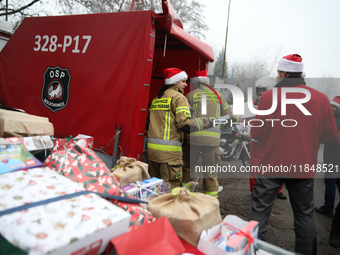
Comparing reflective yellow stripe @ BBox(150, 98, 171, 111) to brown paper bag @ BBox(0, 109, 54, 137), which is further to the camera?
reflective yellow stripe @ BBox(150, 98, 171, 111)

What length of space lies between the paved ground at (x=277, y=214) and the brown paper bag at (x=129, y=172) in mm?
2107

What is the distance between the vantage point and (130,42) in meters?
2.97

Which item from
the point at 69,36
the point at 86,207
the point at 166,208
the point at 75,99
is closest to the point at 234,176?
the point at 75,99

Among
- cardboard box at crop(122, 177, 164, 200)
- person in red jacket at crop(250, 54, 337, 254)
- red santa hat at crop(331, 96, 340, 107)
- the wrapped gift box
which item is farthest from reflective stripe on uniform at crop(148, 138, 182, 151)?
red santa hat at crop(331, 96, 340, 107)

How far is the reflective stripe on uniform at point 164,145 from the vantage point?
293 cm

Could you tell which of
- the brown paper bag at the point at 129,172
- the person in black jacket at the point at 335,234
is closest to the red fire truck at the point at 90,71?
the brown paper bag at the point at 129,172

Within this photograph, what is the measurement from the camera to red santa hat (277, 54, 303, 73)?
2.25 metres

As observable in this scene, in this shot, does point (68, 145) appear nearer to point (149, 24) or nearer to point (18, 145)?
point (18, 145)

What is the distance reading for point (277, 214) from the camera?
3754 mm

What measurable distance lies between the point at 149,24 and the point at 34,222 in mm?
2627

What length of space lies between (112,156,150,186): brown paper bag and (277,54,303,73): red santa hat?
1.65 metres

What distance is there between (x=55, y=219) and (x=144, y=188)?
0.84 metres

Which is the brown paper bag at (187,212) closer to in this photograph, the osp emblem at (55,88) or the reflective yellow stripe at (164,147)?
the reflective yellow stripe at (164,147)

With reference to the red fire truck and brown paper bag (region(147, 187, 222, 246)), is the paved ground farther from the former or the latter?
brown paper bag (region(147, 187, 222, 246))
